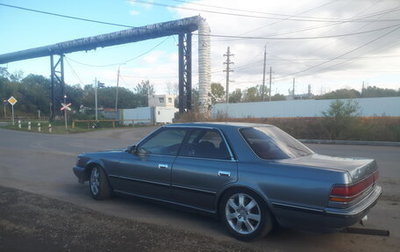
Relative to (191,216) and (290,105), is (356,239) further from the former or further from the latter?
(290,105)

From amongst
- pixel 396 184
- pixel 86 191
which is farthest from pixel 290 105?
pixel 86 191

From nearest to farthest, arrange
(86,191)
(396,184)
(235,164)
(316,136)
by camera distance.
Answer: (235,164)
(86,191)
(396,184)
(316,136)

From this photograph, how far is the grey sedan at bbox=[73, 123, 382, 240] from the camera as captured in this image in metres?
3.50

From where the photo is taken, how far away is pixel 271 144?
438cm

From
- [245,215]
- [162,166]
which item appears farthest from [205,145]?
[245,215]

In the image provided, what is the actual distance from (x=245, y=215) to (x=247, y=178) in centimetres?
47

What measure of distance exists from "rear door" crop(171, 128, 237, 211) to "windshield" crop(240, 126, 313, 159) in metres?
0.35

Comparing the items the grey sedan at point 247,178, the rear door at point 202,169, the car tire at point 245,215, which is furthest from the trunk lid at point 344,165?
the rear door at point 202,169

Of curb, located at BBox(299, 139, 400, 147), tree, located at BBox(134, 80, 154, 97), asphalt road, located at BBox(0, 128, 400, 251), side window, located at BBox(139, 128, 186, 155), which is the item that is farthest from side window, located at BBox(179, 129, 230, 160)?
tree, located at BBox(134, 80, 154, 97)

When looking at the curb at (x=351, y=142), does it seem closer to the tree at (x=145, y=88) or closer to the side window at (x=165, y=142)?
the side window at (x=165, y=142)

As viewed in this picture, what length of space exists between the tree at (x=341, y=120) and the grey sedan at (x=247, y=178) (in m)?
15.5

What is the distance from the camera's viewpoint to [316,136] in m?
19.8

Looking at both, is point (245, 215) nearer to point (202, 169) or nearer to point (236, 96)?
point (202, 169)

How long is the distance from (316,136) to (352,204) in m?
17.2
